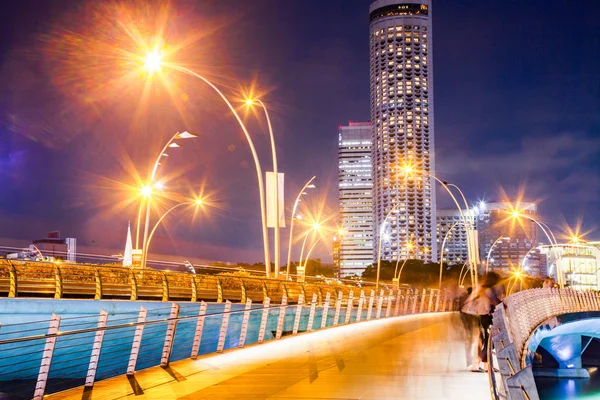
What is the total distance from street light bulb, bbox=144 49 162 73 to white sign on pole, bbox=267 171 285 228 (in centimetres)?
536

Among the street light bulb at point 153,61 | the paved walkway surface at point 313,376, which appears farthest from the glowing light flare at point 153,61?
the paved walkway surface at point 313,376

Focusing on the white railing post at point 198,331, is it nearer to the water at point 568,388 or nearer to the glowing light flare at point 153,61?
the glowing light flare at point 153,61

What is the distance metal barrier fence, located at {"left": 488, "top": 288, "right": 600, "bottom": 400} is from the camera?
5574 mm

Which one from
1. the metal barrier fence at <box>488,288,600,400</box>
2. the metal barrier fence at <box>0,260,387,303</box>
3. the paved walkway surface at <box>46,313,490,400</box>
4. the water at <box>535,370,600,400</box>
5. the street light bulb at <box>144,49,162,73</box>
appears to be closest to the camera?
the metal barrier fence at <box>488,288,600,400</box>

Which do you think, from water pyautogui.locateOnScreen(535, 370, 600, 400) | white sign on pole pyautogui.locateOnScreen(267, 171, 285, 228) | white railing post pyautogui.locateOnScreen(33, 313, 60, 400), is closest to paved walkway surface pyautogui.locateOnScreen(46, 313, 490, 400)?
A: white railing post pyautogui.locateOnScreen(33, 313, 60, 400)

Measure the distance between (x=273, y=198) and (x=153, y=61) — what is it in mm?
6183

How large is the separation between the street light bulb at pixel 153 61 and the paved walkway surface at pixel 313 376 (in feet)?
34.5

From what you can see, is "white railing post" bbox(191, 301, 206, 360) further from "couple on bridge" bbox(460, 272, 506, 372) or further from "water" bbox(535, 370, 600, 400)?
"water" bbox(535, 370, 600, 400)

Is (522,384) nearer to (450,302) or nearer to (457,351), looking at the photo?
(457,351)

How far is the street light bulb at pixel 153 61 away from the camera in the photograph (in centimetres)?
2372

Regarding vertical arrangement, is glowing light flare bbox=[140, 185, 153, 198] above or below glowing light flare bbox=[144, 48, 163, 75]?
below

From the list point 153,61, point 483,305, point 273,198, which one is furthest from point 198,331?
point 153,61

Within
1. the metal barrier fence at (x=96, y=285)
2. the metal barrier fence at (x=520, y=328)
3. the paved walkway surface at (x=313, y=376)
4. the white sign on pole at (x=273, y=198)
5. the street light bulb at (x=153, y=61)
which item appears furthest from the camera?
the metal barrier fence at (x=96, y=285)

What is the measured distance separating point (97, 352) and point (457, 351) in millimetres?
9157
